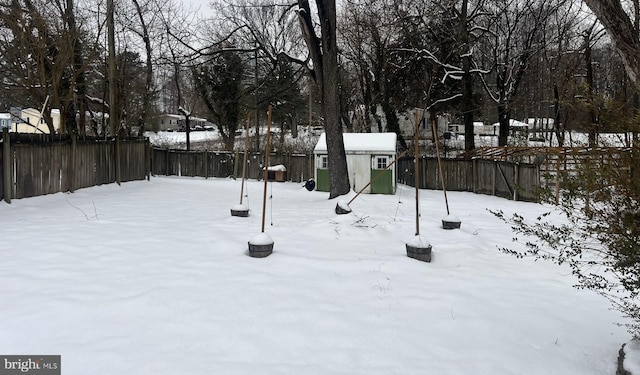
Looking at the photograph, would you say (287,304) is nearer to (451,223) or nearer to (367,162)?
(451,223)

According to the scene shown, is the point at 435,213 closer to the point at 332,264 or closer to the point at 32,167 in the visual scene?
the point at 332,264

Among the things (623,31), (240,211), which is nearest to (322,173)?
(240,211)

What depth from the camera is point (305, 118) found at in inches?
1590

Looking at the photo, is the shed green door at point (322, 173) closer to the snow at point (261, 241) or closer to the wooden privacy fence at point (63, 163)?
the wooden privacy fence at point (63, 163)

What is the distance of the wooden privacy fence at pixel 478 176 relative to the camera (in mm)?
13352

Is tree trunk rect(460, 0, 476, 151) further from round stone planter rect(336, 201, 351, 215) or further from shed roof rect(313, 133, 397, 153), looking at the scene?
round stone planter rect(336, 201, 351, 215)

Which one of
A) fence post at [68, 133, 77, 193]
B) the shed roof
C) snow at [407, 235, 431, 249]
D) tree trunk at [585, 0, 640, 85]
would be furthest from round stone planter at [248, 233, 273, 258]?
the shed roof

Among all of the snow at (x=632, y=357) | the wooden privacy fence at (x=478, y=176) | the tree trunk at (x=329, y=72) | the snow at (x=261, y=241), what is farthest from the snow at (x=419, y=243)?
the wooden privacy fence at (x=478, y=176)

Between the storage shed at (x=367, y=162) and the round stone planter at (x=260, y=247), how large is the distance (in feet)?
29.6

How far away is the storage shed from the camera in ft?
46.2

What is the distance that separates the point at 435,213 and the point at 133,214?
6.50m

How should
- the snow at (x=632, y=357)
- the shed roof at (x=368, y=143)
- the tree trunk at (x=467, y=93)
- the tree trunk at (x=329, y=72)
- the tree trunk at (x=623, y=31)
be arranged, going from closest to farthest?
the snow at (x=632, y=357) → the tree trunk at (x=623, y=31) → the tree trunk at (x=329, y=72) → the shed roof at (x=368, y=143) → the tree trunk at (x=467, y=93)

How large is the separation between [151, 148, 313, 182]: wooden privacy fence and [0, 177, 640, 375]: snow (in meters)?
12.5

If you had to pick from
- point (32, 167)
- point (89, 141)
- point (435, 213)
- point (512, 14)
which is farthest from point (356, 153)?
point (512, 14)
